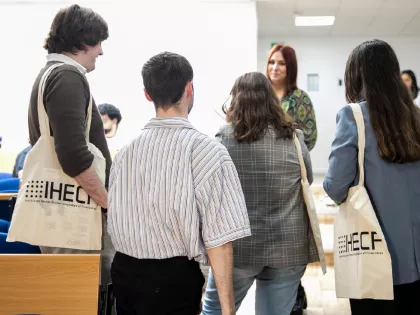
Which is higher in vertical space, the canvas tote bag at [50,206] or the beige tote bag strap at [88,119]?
the beige tote bag strap at [88,119]

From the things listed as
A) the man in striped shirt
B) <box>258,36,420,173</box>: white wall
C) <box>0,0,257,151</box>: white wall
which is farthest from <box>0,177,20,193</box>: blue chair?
<box>258,36,420,173</box>: white wall

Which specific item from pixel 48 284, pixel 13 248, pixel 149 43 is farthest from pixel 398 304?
pixel 149 43

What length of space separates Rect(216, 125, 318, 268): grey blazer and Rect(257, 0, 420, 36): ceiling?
6.51m

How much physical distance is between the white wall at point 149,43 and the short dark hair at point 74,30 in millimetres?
6042

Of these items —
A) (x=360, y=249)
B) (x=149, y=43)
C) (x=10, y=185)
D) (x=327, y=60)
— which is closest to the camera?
(x=360, y=249)

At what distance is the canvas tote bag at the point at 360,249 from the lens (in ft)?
6.09

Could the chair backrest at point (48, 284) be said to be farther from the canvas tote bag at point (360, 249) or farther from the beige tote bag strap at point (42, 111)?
the canvas tote bag at point (360, 249)

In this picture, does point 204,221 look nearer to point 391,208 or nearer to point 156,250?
point 156,250

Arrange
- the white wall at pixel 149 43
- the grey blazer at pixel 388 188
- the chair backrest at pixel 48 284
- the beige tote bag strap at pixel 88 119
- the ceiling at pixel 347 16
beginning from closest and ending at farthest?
the chair backrest at pixel 48 284, the grey blazer at pixel 388 188, the beige tote bag strap at pixel 88 119, the white wall at pixel 149 43, the ceiling at pixel 347 16

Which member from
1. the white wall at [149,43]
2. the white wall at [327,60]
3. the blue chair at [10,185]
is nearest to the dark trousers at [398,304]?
the blue chair at [10,185]

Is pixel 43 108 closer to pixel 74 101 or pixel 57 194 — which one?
pixel 74 101

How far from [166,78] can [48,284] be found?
0.74 m

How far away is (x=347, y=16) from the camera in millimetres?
9352

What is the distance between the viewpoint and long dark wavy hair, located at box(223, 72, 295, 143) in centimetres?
225
